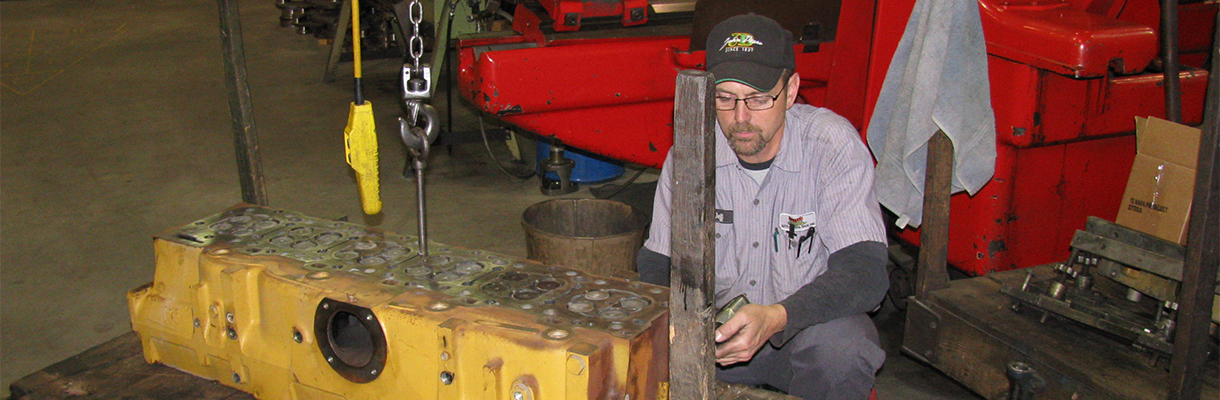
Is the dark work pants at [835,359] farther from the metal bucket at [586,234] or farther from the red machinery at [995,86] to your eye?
the red machinery at [995,86]

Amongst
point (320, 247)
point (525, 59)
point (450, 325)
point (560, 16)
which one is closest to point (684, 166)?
point (450, 325)

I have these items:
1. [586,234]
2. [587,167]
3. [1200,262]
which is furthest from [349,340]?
[587,167]

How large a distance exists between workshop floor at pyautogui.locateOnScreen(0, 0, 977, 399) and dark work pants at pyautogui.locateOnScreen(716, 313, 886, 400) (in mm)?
871

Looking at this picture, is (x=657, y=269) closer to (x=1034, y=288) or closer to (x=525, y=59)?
(x=1034, y=288)

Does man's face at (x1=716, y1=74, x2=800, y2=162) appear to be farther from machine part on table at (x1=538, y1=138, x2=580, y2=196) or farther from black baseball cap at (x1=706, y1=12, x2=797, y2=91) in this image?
machine part on table at (x1=538, y1=138, x2=580, y2=196)

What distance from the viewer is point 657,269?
6.51 feet

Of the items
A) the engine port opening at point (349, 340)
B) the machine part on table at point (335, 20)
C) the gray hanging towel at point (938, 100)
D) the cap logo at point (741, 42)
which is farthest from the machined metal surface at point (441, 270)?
the machine part on table at point (335, 20)

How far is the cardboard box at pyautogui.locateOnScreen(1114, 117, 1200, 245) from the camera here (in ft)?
6.91

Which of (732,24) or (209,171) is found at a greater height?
(732,24)

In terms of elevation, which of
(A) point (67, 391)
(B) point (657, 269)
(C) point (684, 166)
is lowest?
(A) point (67, 391)

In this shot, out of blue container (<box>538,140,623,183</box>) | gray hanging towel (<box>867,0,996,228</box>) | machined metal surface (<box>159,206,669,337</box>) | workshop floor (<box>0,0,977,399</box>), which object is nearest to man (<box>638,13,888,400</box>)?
machined metal surface (<box>159,206,669,337</box>)

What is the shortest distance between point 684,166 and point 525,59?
6.07 feet

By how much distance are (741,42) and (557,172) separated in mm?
2667

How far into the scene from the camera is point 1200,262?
1.69 metres
